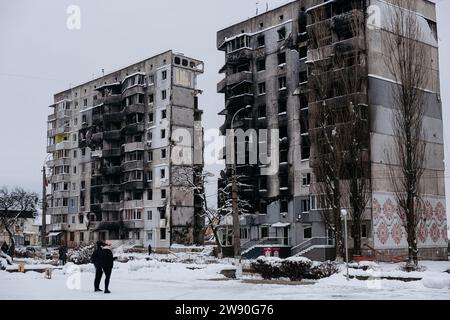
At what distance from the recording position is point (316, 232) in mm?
49000

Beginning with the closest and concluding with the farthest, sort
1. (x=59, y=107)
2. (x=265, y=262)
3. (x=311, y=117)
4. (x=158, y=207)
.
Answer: (x=265, y=262) → (x=311, y=117) → (x=158, y=207) → (x=59, y=107)

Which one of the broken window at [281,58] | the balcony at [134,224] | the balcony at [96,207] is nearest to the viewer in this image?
the broken window at [281,58]

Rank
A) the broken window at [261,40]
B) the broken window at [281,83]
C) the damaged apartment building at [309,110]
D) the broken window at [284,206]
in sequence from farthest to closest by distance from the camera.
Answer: the broken window at [261,40]
the broken window at [281,83]
the broken window at [284,206]
the damaged apartment building at [309,110]

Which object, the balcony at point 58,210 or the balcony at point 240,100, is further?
the balcony at point 58,210

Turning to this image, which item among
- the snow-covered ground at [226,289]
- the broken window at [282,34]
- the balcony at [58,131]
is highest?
the broken window at [282,34]

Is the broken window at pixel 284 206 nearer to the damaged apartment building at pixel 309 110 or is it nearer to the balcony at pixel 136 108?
the damaged apartment building at pixel 309 110

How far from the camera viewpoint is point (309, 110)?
1754 inches

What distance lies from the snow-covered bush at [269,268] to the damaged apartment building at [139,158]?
137 feet

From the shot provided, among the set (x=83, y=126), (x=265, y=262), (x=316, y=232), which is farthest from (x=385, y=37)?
(x=83, y=126)

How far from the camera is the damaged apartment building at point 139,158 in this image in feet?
232

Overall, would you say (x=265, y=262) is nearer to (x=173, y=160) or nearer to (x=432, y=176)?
(x=432, y=176)

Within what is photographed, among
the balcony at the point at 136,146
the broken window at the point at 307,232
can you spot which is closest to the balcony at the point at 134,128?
the balcony at the point at 136,146

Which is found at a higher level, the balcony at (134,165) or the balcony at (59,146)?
the balcony at (59,146)

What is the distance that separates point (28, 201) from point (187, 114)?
1172 inches
